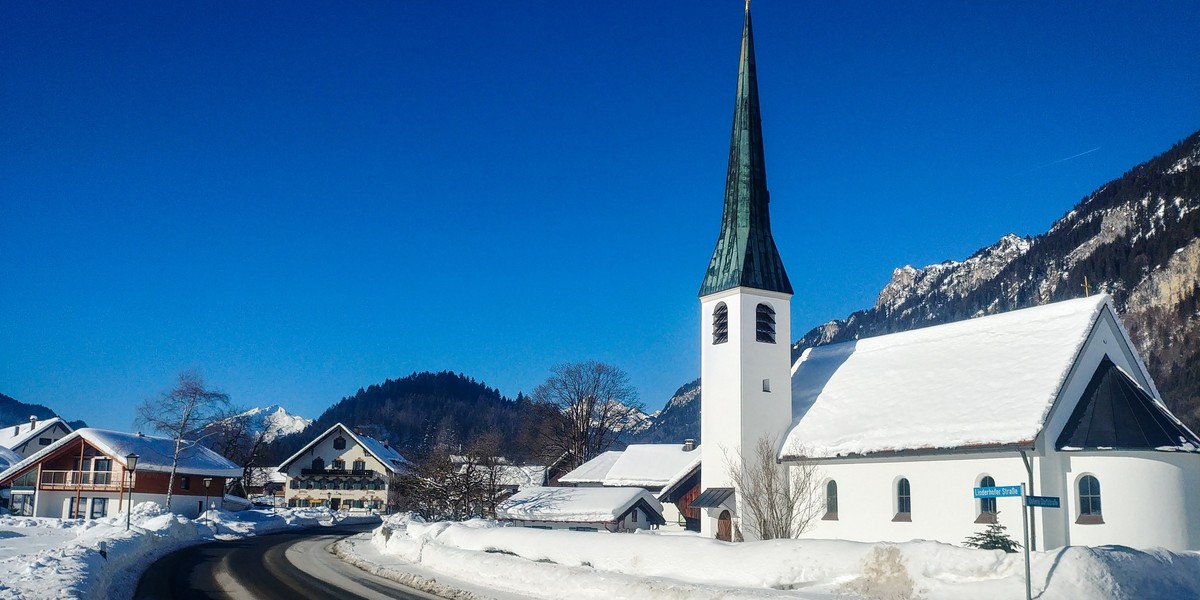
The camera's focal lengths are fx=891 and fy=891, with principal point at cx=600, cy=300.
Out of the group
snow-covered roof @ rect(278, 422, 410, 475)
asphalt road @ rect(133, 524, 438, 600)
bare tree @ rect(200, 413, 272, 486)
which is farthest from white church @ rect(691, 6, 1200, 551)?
bare tree @ rect(200, 413, 272, 486)

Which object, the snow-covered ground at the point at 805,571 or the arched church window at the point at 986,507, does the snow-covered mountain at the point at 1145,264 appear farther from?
the snow-covered ground at the point at 805,571

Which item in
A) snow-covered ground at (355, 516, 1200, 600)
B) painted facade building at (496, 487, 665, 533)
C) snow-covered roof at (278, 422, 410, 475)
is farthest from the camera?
snow-covered roof at (278, 422, 410, 475)

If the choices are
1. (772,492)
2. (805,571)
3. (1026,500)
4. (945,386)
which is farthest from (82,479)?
(1026,500)

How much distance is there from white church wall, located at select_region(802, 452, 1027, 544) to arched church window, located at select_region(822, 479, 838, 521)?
19 centimetres

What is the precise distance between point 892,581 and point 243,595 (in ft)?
43.5

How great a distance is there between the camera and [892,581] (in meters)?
16.5

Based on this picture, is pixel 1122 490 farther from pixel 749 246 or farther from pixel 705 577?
pixel 749 246

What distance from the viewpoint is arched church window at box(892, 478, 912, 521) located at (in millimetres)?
29516

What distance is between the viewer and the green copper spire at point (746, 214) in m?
36.3

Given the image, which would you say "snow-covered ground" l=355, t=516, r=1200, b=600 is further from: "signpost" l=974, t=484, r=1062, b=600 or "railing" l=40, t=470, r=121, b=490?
"railing" l=40, t=470, r=121, b=490

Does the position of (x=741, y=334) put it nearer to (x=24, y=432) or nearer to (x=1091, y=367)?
(x=1091, y=367)

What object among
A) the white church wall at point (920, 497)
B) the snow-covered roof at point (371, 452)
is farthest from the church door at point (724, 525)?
the snow-covered roof at point (371, 452)

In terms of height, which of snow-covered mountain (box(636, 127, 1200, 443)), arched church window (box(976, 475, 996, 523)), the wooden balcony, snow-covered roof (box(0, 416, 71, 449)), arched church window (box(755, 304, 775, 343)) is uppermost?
snow-covered mountain (box(636, 127, 1200, 443))

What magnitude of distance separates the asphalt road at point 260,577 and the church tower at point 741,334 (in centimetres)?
1489
